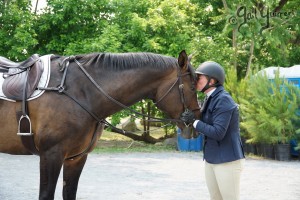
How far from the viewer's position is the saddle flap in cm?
437

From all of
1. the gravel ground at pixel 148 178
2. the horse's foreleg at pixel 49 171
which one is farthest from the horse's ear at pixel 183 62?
the gravel ground at pixel 148 178

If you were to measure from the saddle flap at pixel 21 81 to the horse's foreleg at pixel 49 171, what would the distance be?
0.60 m

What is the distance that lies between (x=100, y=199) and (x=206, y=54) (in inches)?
330

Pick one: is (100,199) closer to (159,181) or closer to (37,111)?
(159,181)

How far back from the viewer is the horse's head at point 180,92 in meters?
4.34

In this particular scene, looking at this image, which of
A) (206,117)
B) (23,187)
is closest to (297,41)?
(23,187)

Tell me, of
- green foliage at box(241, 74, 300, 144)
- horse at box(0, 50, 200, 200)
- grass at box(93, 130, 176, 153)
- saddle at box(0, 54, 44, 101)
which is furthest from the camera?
grass at box(93, 130, 176, 153)

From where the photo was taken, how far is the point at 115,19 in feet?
50.1

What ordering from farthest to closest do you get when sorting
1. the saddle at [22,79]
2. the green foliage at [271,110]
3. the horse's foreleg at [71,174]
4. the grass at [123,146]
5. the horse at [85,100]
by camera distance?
the grass at [123,146], the green foliage at [271,110], the horse's foreleg at [71,174], the saddle at [22,79], the horse at [85,100]

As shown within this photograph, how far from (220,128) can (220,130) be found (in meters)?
0.02

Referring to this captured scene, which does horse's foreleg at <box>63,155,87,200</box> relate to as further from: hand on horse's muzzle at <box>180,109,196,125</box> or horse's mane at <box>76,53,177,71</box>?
hand on horse's muzzle at <box>180,109,196,125</box>

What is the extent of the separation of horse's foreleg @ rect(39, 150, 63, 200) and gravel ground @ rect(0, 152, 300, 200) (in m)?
3.02

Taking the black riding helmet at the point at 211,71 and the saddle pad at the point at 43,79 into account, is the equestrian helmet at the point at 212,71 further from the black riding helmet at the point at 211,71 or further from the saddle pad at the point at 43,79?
the saddle pad at the point at 43,79

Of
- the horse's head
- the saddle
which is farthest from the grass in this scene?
the horse's head
